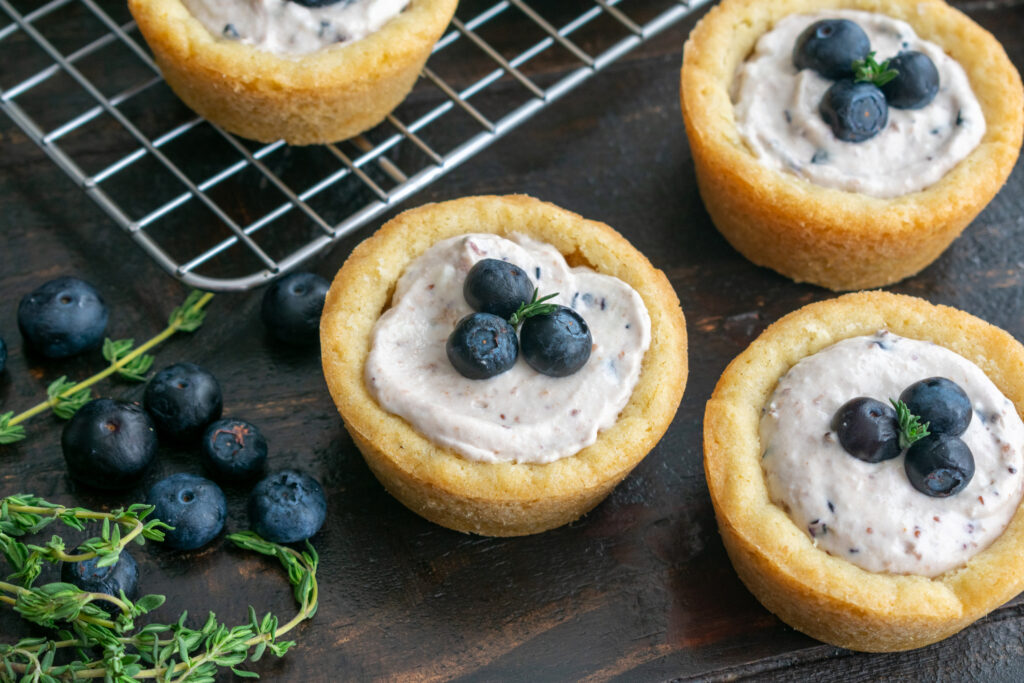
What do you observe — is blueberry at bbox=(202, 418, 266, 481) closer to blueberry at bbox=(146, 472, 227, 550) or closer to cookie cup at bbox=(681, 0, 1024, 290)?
blueberry at bbox=(146, 472, 227, 550)

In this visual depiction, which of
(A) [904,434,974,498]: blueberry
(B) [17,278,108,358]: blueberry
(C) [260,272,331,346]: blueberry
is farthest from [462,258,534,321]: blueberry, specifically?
(B) [17,278,108,358]: blueberry

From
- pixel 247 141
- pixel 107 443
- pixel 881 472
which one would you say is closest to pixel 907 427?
pixel 881 472

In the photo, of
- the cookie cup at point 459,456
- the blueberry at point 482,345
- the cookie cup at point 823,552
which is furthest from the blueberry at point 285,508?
the cookie cup at point 823,552

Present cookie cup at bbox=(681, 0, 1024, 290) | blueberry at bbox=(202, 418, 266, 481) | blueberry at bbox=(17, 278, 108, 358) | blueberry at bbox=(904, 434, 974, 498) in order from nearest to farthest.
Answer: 1. blueberry at bbox=(904, 434, 974, 498)
2. blueberry at bbox=(202, 418, 266, 481)
3. blueberry at bbox=(17, 278, 108, 358)
4. cookie cup at bbox=(681, 0, 1024, 290)

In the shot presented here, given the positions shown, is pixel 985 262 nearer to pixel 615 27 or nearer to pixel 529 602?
pixel 615 27

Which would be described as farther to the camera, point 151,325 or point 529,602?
point 151,325

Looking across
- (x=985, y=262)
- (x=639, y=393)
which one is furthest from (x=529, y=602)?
(x=985, y=262)

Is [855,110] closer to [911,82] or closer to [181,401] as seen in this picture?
[911,82]
